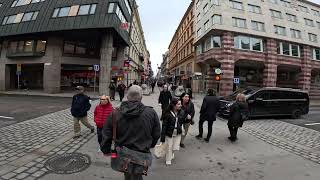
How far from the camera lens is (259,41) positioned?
3030 centimetres

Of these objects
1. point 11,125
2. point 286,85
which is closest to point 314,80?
point 286,85

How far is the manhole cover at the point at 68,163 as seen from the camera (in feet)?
17.5

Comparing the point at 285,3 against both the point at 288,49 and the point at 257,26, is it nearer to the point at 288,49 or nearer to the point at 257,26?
the point at 288,49

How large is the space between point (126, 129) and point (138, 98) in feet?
1.31

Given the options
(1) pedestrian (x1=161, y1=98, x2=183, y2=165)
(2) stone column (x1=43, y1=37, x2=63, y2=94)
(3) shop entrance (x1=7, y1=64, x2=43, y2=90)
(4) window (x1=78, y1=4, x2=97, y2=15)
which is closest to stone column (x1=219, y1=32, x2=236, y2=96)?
(4) window (x1=78, y1=4, x2=97, y2=15)

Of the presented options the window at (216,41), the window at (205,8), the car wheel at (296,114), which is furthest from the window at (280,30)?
the car wheel at (296,114)

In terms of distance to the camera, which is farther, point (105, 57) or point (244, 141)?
point (105, 57)

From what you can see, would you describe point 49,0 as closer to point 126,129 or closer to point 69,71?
point 69,71

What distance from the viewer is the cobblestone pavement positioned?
522 cm

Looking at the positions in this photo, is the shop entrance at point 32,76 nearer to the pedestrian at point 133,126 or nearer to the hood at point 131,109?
the pedestrian at point 133,126

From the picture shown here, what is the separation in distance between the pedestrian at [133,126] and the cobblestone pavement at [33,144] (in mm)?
2600

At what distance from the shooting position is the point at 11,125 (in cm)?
948

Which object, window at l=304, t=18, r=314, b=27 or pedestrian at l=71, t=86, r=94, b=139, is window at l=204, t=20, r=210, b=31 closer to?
window at l=304, t=18, r=314, b=27

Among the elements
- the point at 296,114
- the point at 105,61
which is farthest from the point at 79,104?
the point at 105,61
